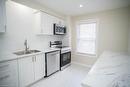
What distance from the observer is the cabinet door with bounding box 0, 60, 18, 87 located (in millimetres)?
1714

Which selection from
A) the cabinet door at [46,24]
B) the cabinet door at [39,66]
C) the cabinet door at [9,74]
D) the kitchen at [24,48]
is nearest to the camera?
the cabinet door at [9,74]

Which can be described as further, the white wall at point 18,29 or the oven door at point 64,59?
the oven door at point 64,59

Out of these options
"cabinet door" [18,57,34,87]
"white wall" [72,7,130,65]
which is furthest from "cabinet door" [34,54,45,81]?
"white wall" [72,7,130,65]

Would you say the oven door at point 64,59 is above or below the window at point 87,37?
below

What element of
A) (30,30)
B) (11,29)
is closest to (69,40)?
(30,30)

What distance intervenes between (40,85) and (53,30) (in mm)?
2092

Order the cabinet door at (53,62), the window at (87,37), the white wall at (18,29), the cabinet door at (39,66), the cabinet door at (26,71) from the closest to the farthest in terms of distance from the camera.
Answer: the cabinet door at (26,71)
the white wall at (18,29)
the cabinet door at (39,66)
the cabinet door at (53,62)
the window at (87,37)

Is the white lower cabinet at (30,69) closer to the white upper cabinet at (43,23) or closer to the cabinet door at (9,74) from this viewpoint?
the cabinet door at (9,74)

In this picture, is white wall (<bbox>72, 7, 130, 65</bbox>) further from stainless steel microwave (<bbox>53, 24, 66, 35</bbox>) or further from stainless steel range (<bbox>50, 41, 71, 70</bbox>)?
stainless steel microwave (<bbox>53, 24, 66, 35</bbox>)

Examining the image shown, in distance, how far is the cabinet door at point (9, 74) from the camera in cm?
171

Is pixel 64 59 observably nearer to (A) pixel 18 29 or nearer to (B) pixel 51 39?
(B) pixel 51 39

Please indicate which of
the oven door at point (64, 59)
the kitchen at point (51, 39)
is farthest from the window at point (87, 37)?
the oven door at point (64, 59)

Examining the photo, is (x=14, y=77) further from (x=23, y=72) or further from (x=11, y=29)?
(x=11, y=29)

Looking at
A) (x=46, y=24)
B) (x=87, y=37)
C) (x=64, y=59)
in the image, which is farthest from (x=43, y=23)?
(x=87, y=37)
